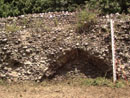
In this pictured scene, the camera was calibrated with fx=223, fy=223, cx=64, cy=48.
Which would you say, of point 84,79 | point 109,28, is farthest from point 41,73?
point 109,28

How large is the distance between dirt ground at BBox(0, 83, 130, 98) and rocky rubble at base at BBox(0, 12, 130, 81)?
0.42 metres

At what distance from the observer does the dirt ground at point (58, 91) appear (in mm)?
5855

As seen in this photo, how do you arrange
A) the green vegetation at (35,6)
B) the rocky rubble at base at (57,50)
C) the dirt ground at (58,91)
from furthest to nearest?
the green vegetation at (35,6)
the rocky rubble at base at (57,50)
the dirt ground at (58,91)

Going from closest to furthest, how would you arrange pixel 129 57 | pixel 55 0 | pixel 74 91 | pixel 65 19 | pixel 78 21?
pixel 74 91, pixel 129 57, pixel 78 21, pixel 65 19, pixel 55 0

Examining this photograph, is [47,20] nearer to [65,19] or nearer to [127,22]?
[65,19]

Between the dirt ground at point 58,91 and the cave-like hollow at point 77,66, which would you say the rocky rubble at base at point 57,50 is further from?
the dirt ground at point 58,91

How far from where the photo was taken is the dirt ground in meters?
5.86

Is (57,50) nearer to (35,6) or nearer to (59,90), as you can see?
(59,90)

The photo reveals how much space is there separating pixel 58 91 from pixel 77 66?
1.34 metres

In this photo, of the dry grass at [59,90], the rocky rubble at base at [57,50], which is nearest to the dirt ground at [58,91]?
the dry grass at [59,90]

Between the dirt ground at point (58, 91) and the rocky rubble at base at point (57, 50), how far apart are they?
418mm

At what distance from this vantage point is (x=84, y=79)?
280 inches

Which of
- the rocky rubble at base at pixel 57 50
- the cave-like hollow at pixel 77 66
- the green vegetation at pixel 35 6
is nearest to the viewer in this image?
the rocky rubble at base at pixel 57 50

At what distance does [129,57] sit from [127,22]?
1.11m
